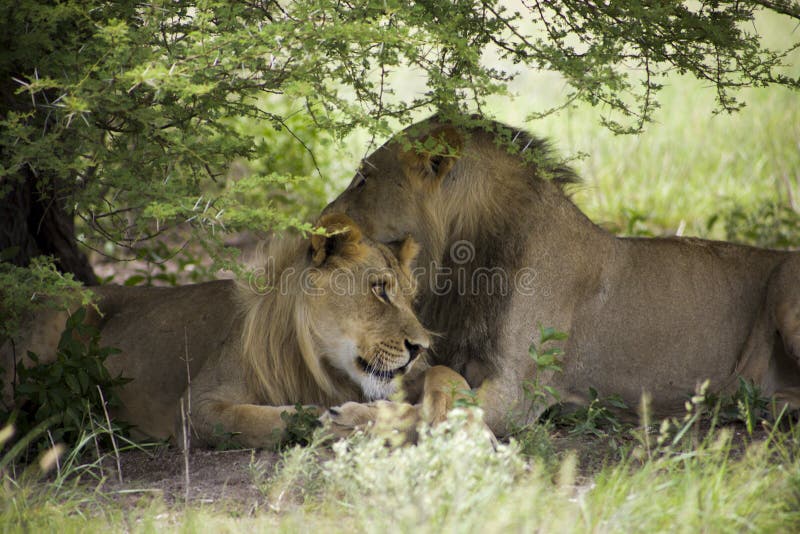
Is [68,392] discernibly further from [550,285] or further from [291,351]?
[550,285]

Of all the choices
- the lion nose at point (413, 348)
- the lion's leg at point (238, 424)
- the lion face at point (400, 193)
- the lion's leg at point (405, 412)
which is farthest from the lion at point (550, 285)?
the lion's leg at point (238, 424)

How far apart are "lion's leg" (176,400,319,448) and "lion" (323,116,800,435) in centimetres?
82

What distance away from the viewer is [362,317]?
12.6ft

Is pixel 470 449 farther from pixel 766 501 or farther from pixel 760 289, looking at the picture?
pixel 760 289

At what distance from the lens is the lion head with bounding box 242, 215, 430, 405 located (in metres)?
3.82

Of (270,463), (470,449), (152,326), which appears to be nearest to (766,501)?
(470,449)

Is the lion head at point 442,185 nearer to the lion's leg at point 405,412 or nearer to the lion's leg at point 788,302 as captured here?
the lion's leg at point 405,412

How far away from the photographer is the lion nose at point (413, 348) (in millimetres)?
3840

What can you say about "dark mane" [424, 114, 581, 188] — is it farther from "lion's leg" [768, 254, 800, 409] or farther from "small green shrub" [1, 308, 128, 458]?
"small green shrub" [1, 308, 128, 458]

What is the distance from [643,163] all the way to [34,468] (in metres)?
6.57

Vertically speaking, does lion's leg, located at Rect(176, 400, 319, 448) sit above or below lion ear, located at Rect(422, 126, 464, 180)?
below

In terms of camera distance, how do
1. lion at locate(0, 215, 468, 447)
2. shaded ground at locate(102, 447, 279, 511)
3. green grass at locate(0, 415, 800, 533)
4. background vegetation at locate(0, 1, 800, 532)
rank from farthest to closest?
lion at locate(0, 215, 468, 447) < shaded ground at locate(102, 447, 279, 511) < background vegetation at locate(0, 1, 800, 532) < green grass at locate(0, 415, 800, 533)

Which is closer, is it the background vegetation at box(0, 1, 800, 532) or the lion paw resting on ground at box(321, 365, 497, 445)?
the background vegetation at box(0, 1, 800, 532)

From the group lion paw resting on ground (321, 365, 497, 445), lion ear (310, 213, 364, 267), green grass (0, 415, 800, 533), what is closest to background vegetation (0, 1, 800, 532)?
green grass (0, 415, 800, 533)
